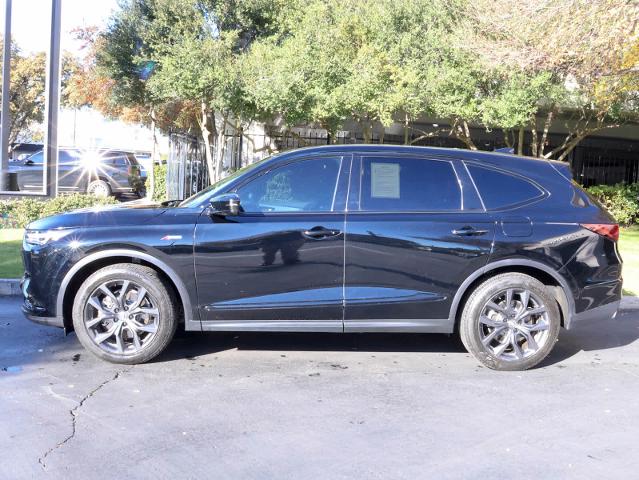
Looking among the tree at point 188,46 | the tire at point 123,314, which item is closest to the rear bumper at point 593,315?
the tire at point 123,314

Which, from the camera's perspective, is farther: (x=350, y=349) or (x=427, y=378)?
(x=350, y=349)

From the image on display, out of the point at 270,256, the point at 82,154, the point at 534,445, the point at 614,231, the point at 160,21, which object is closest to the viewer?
the point at 534,445

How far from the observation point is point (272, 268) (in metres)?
5.20

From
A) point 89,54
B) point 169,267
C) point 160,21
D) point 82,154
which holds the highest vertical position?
point 89,54

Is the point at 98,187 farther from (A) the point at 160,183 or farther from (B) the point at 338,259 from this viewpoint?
(B) the point at 338,259

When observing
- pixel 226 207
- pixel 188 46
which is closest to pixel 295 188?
pixel 226 207

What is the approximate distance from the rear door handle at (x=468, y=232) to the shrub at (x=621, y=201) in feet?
45.0

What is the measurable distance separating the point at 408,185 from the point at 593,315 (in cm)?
193

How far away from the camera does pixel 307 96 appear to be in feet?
38.4

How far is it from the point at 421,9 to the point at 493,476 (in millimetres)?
10484

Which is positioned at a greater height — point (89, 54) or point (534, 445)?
point (89, 54)

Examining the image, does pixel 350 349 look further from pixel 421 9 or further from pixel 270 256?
pixel 421 9

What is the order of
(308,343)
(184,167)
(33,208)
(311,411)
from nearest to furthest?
(311,411) → (308,343) → (33,208) → (184,167)

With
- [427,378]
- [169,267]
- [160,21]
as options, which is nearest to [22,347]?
[169,267]
